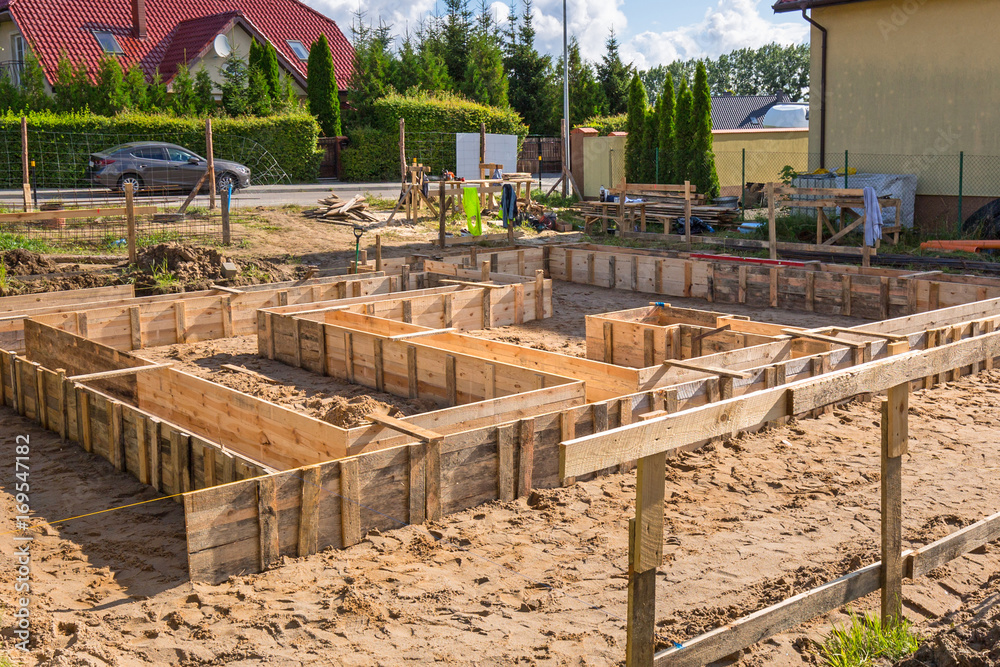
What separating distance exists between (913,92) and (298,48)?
28.5m

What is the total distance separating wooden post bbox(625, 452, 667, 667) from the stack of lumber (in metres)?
19.5

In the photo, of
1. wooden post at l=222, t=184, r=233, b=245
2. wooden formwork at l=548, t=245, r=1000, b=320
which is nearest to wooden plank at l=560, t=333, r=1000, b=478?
A: wooden formwork at l=548, t=245, r=1000, b=320

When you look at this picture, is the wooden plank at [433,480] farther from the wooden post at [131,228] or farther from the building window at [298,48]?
the building window at [298,48]

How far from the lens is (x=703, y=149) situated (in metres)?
24.6

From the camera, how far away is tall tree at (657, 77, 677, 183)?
993 inches

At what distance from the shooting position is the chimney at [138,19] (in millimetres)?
37250

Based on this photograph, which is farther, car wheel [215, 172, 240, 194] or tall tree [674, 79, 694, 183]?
tall tree [674, 79, 694, 183]

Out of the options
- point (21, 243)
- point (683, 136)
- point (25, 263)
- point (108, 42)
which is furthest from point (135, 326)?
point (108, 42)

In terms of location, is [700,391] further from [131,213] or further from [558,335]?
[131,213]

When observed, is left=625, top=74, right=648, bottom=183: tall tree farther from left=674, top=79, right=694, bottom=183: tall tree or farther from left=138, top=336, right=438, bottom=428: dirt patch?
left=138, top=336, right=438, bottom=428: dirt patch

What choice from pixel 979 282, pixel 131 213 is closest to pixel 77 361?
pixel 131 213

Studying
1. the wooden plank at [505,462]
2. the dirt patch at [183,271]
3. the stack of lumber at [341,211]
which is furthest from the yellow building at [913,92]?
the wooden plank at [505,462]

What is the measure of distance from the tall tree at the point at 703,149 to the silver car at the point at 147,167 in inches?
457

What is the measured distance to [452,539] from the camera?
20.6 ft
